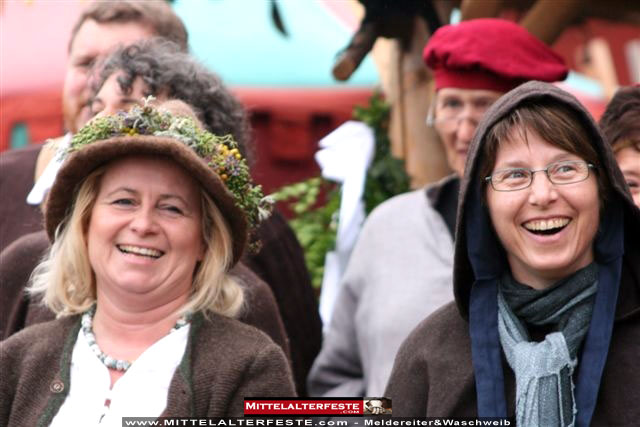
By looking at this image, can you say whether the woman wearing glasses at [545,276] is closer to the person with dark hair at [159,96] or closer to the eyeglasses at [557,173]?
the eyeglasses at [557,173]

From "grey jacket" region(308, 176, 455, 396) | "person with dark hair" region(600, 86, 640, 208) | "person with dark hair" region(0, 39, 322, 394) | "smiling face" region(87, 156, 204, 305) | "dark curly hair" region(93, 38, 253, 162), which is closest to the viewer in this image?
"smiling face" region(87, 156, 204, 305)

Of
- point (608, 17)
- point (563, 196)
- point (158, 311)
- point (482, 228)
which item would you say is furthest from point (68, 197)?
point (608, 17)

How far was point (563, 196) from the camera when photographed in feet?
8.53

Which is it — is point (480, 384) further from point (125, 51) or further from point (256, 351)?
point (125, 51)

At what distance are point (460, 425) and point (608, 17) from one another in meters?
2.71

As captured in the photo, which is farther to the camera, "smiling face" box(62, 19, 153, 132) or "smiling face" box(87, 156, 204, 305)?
"smiling face" box(62, 19, 153, 132)

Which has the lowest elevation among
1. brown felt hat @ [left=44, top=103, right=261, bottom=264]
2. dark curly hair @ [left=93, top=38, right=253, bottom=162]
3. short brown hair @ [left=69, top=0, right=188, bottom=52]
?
brown felt hat @ [left=44, top=103, right=261, bottom=264]

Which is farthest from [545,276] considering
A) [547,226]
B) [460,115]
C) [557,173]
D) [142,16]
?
[142,16]

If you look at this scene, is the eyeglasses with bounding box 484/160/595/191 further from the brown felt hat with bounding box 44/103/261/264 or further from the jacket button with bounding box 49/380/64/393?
the jacket button with bounding box 49/380/64/393

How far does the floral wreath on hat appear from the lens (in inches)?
110

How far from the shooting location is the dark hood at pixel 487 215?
2.63 meters

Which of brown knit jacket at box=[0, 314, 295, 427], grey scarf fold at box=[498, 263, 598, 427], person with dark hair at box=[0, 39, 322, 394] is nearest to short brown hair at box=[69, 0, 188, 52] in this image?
person with dark hair at box=[0, 39, 322, 394]

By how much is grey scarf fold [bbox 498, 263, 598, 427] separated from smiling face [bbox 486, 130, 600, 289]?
0.21 ft

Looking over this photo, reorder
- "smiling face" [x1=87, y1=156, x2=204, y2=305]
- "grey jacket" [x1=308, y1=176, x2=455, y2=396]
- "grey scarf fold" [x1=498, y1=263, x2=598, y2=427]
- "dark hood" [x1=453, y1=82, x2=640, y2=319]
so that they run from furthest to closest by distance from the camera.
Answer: "grey jacket" [x1=308, y1=176, x2=455, y2=396]
"smiling face" [x1=87, y1=156, x2=204, y2=305]
"dark hood" [x1=453, y1=82, x2=640, y2=319]
"grey scarf fold" [x1=498, y1=263, x2=598, y2=427]
